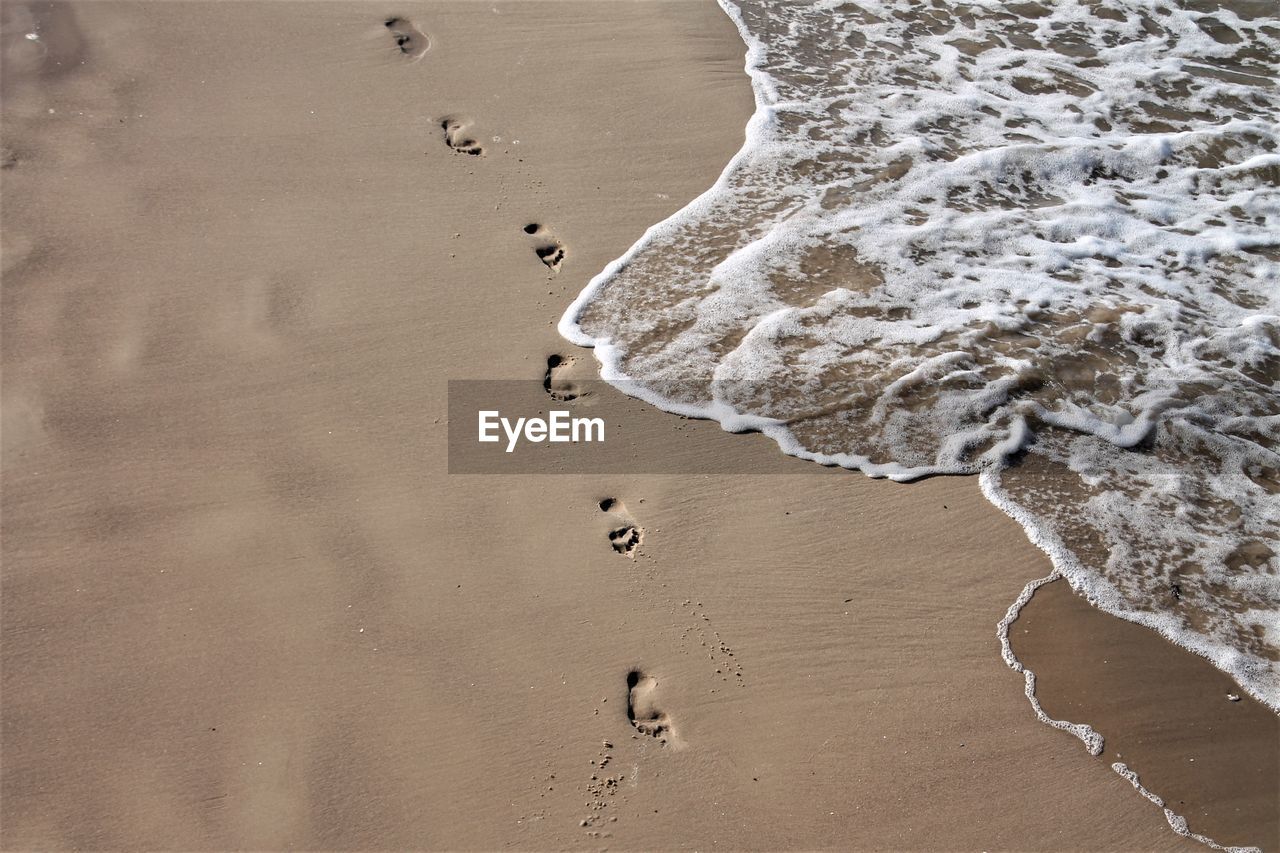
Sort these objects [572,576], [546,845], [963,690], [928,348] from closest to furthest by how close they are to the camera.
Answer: [546,845], [963,690], [572,576], [928,348]

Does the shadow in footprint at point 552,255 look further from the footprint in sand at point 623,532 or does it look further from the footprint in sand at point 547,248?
the footprint in sand at point 623,532

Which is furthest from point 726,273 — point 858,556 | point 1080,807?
point 1080,807

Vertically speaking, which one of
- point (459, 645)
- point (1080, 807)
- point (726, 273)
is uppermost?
point (726, 273)

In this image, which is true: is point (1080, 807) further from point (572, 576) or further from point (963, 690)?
point (572, 576)

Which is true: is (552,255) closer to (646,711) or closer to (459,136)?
(459,136)

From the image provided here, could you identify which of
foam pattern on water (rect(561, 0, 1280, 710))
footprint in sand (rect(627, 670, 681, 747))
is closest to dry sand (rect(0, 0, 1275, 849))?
footprint in sand (rect(627, 670, 681, 747))

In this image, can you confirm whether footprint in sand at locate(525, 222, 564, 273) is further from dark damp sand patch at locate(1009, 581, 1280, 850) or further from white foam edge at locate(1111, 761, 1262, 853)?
white foam edge at locate(1111, 761, 1262, 853)

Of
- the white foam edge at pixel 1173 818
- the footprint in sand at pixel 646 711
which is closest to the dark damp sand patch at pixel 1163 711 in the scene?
the white foam edge at pixel 1173 818
